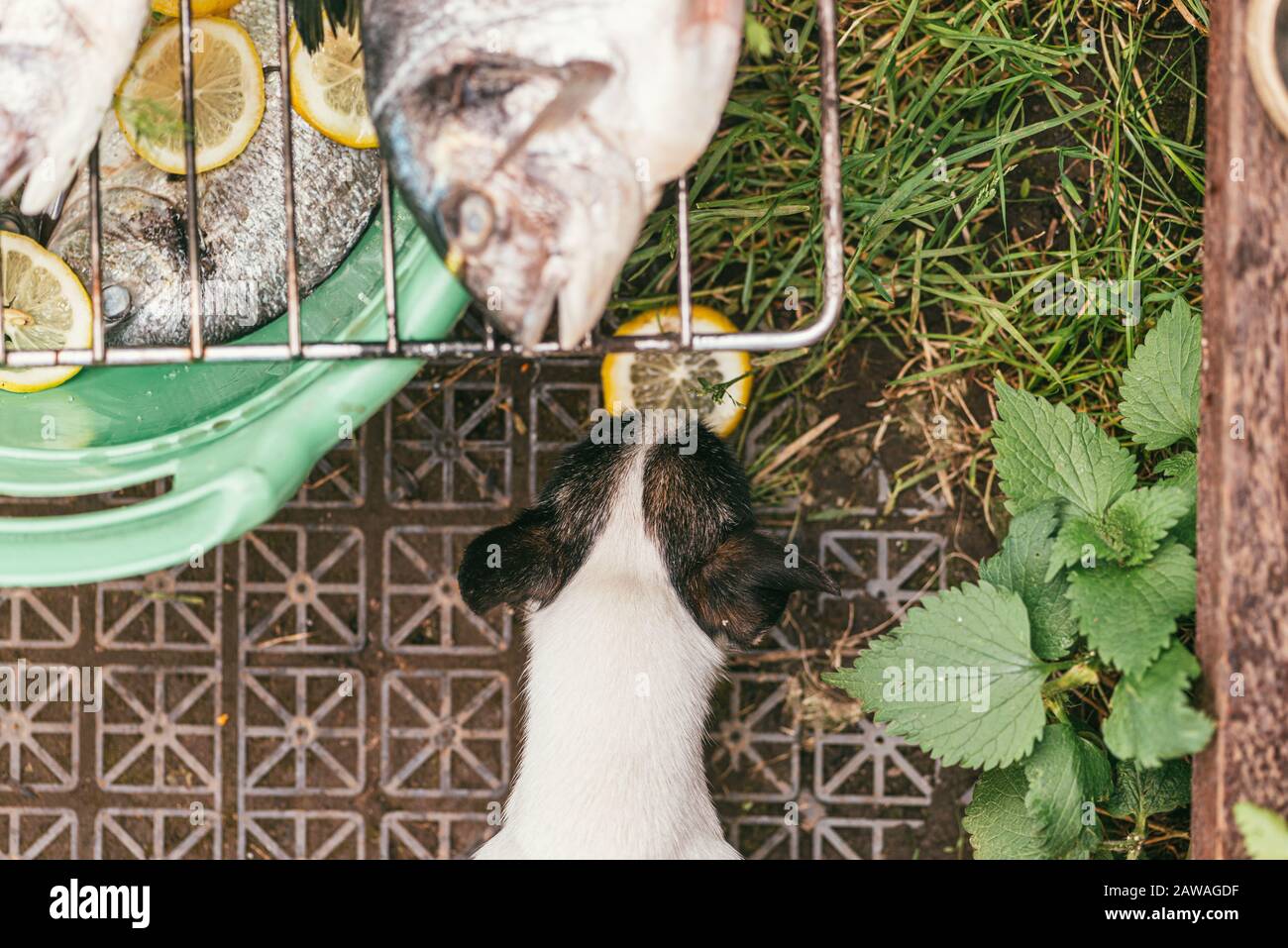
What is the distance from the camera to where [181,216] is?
127 cm

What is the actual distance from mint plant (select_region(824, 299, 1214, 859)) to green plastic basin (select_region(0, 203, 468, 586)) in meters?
0.73

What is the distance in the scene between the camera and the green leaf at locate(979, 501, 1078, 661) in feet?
4.57

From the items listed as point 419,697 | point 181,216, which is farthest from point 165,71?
point 419,697

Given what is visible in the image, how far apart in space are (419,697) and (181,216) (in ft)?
2.56

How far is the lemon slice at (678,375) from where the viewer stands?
154cm

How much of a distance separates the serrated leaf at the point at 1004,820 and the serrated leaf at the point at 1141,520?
34 centimetres

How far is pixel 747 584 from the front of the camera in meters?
1.29

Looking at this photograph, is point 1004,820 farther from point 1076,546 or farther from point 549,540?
point 549,540

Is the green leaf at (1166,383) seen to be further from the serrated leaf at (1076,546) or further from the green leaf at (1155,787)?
the green leaf at (1155,787)

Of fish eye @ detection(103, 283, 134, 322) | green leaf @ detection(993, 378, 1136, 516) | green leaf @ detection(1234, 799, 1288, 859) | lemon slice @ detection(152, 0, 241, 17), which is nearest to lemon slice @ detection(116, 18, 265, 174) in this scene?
lemon slice @ detection(152, 0, 241, 17)

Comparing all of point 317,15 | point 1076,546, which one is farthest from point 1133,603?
point 317,15

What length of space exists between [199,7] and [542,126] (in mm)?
573

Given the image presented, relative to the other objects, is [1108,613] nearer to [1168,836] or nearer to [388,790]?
[1168,836]

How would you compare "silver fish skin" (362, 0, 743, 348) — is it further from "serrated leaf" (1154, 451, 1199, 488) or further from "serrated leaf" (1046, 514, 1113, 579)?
"serrated leaf" (1154, 451, 1199, 488)
